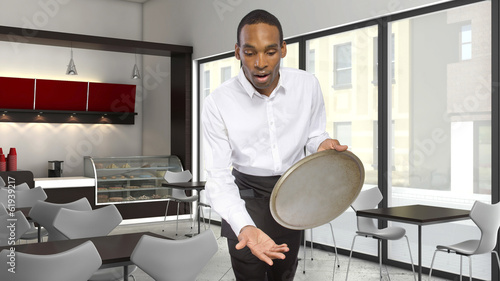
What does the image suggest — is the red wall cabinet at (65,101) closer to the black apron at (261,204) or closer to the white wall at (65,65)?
the white wall at (65,65)

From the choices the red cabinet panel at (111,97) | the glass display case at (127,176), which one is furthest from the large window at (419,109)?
the red cabinet panel at (111,97)

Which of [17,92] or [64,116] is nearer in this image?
[17,92]

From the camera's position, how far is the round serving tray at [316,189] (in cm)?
129

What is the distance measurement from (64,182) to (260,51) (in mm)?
7178

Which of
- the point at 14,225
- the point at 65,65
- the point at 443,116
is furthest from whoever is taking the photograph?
the point at 65,65

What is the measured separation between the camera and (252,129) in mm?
1576

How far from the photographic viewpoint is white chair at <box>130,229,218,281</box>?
8.84ft

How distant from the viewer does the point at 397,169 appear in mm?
5641

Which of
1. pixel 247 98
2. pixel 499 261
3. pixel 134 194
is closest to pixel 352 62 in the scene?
pixel 499 261

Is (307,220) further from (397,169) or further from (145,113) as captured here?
(145,113)

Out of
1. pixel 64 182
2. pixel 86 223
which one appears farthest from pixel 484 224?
pixel 64 182

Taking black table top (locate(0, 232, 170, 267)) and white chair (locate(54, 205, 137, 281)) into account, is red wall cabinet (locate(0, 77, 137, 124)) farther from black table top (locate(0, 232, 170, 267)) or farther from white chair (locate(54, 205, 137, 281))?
black table top (locate(0, 232, 170, 267))

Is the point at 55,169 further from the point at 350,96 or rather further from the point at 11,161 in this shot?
the point at 350,96

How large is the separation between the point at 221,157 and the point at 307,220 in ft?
1.14
